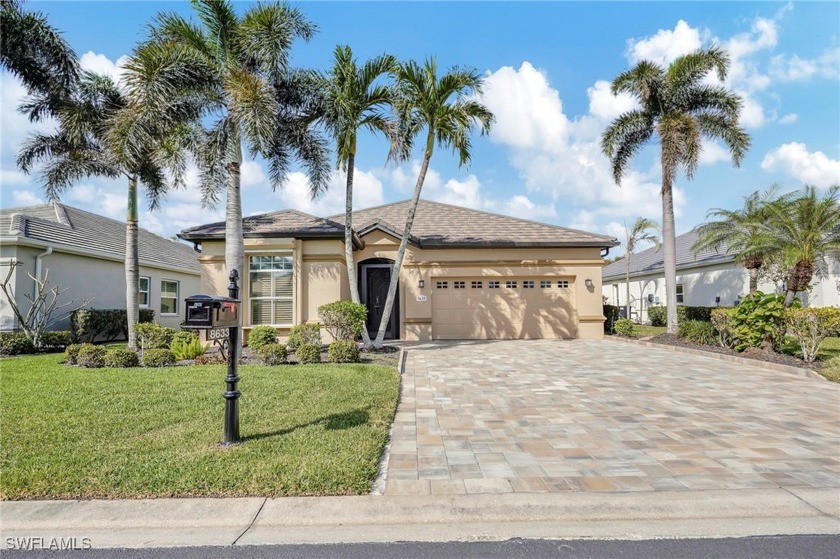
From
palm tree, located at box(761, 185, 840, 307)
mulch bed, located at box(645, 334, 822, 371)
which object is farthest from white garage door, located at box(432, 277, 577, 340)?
palm tree, located at box(761, 185, 840, 307)

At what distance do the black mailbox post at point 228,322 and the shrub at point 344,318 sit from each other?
5.84 m

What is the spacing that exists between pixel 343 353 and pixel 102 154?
11311 mm

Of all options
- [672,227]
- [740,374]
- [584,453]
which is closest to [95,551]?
[584,453]

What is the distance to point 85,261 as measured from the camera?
599 inches

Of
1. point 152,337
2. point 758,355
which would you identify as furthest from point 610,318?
point 152,337

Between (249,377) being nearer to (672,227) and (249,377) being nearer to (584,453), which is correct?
(584,453)

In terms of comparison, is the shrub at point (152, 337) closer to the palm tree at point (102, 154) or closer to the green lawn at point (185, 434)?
the palm tree at point (102, 154)

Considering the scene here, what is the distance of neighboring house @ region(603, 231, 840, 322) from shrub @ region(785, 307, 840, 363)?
29.8 feet

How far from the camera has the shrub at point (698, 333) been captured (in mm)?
11953

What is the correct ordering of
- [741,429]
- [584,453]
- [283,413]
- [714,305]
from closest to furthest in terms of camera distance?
[584,453]
[741,429]
[283,413]
[714,305]

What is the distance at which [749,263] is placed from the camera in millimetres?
15039

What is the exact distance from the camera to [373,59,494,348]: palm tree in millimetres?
10172

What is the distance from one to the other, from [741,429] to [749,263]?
521 inches

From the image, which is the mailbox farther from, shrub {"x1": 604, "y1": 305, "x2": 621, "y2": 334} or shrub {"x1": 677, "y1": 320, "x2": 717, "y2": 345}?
shrub {"x1": 604, "y1": 305, "x2": 621, "y2": 334}
